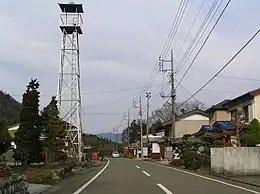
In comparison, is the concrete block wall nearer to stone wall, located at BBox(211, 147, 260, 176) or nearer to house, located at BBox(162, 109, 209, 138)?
stone wall, located at BBox(211, 147, 260, 176)

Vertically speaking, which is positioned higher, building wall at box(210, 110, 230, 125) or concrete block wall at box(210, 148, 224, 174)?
building wall at box(210, 110, 230, 125)

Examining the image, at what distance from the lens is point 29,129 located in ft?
116

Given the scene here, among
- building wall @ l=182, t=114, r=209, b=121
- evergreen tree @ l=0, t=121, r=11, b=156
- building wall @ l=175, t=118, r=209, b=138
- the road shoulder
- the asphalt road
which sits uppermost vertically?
building wall @ l=182, t=114, r=209, b=121

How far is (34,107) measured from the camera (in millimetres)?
35875

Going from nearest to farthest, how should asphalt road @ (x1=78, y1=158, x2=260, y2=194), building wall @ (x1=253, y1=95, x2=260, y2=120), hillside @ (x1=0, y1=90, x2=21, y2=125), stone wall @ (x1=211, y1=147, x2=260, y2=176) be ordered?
asphalt road @ (x1=78, y1=158, x2=260, y2=194) → stone wall @ (x1=211, y1=147, x2=260, y2=176) → building wall @ (x1=253, y1=95, x2=260, y2=120) → hillside @ (x1=0, y1=90, x2=21, y2=125)

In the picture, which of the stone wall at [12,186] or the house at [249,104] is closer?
the stone wall at [12,186]

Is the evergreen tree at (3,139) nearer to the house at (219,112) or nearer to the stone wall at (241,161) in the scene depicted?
the stone wall at (241,161)

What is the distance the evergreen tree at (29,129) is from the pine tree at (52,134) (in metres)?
0.78

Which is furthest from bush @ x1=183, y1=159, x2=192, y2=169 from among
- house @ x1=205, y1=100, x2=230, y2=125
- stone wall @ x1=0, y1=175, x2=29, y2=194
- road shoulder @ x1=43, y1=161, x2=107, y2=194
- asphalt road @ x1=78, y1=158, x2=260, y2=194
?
stone wall @ x1=0, y1=175, x2=29, y2=194

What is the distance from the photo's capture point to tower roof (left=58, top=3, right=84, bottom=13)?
4354cm

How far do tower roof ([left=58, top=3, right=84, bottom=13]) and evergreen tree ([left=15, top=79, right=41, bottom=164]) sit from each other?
10.6 meters

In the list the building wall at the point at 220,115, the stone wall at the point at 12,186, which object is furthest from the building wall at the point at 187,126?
the stone wall at the point at 12,186

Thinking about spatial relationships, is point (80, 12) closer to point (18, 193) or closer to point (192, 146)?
point (192, 146)

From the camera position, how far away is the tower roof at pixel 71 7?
143ft
